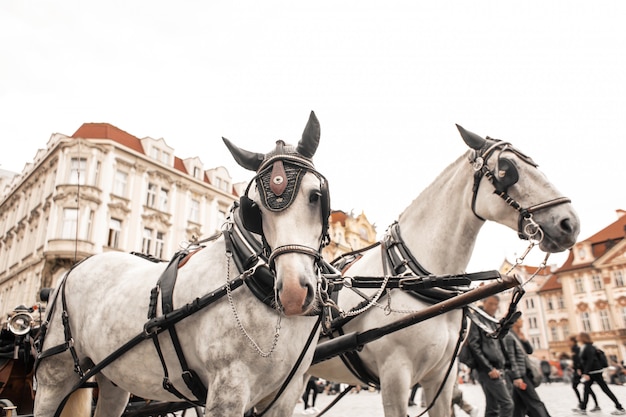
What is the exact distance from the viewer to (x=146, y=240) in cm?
2764

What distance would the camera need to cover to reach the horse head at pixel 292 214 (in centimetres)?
185

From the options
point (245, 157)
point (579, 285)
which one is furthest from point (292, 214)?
point (579, 285)

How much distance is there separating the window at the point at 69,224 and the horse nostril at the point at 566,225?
25.4m

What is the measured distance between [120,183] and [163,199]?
3.06 metres

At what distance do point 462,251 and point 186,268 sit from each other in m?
2.19

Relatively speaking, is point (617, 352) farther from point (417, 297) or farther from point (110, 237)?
point (417, 297)

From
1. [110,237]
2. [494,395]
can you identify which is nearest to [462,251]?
[494,395]

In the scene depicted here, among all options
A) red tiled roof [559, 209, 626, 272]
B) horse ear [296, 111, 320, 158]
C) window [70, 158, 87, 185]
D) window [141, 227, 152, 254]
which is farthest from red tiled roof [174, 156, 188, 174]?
red tiled roof [559, 209, 626, 272]

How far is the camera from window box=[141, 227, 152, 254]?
2721 centimetres

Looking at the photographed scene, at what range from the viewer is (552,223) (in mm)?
3094

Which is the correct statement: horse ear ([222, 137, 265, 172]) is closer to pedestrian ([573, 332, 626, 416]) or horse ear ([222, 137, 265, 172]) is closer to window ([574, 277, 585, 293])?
pedestrian ([573, 332, 626, 416])

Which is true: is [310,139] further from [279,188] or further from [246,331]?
[246,331]

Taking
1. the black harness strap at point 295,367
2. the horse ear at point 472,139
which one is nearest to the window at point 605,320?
the horse ear at point 472,139

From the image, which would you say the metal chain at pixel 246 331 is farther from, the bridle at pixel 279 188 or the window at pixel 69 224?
the window at pixel 69 224
